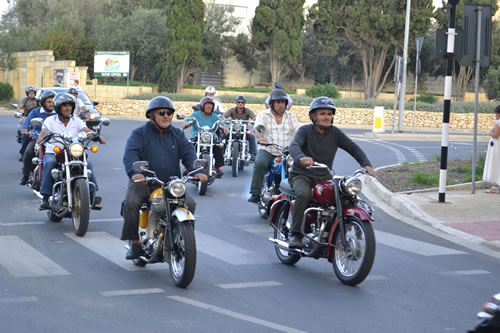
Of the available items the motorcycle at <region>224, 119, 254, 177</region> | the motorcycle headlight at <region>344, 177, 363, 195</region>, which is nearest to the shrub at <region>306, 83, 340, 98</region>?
the motorcycle at <region>224, 119, 254, 177</region>

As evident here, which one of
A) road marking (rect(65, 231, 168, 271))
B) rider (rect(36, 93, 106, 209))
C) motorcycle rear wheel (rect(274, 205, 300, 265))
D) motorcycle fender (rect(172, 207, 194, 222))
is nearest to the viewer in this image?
motorcycle fender (rect(172, 207, 194, 222))

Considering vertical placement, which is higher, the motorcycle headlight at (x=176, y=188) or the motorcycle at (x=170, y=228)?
the motorcycle headlight at (x=176, y=188)

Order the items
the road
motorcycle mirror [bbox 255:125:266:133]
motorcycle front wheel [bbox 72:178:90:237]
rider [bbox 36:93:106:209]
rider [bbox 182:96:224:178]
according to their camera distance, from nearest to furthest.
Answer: the road
motorcycle front wheel [bbox 72:178:90:237]
rider [bbox 36:93:106:209]
motorcycle mirror [bbox 255:125:266:133]
rider [bbox 182:96:224:178]

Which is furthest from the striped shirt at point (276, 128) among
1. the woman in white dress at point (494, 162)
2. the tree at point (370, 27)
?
the tree at point (370, 27)

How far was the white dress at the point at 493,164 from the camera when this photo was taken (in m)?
15.1

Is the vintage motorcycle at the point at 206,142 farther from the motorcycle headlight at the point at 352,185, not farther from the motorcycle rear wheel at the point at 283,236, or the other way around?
the motorcycle headlight at the point at 352,185

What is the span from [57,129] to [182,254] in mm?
4736

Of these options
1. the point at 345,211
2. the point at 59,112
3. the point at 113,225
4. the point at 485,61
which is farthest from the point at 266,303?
the point at 485,61

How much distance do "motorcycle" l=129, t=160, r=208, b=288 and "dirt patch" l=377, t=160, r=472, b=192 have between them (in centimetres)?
812

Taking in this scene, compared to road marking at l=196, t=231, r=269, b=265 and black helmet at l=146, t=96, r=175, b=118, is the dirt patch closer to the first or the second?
road marking at l=196, t=231, r=269, b=265

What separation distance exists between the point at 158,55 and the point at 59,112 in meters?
48.8

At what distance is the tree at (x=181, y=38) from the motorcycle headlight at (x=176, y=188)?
46.0m

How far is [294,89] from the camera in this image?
62.9 metres

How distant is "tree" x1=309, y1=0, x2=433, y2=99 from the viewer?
53.1 meters
